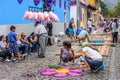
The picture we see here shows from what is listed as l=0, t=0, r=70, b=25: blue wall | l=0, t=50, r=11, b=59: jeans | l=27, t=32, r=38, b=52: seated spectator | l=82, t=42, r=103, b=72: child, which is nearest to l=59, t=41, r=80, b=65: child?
l=82, t=42, r=103, b=72: child

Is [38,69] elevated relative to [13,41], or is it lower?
lower

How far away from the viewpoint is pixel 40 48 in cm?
1563

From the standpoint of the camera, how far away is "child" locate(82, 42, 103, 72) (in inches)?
435

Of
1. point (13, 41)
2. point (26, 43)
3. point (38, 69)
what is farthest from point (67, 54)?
point (26, 43)

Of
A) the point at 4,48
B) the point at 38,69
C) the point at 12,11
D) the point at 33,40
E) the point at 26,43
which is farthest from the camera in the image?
the point at 12,11

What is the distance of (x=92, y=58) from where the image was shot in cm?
1125

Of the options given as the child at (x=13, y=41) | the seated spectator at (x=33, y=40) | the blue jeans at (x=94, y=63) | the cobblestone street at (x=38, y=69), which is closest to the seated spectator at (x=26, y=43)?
the cobblestone street at (x=38, y=69)

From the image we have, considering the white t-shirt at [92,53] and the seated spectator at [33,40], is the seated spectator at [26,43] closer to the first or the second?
the seated spectator at [33,40]

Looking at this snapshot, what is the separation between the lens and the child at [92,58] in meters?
11.0

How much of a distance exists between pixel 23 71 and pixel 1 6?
21.7ft

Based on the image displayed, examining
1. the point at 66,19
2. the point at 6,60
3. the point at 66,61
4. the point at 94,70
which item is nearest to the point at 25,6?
the point at 6,60

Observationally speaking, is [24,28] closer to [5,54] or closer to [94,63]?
[5,54]

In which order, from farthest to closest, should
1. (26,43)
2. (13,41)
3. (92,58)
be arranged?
(26,43), (13,41), (92,58)

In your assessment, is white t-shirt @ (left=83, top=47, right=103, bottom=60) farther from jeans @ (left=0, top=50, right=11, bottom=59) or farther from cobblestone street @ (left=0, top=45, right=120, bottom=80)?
jeans @ (left=0, top=50, right=11, bottom=59)
